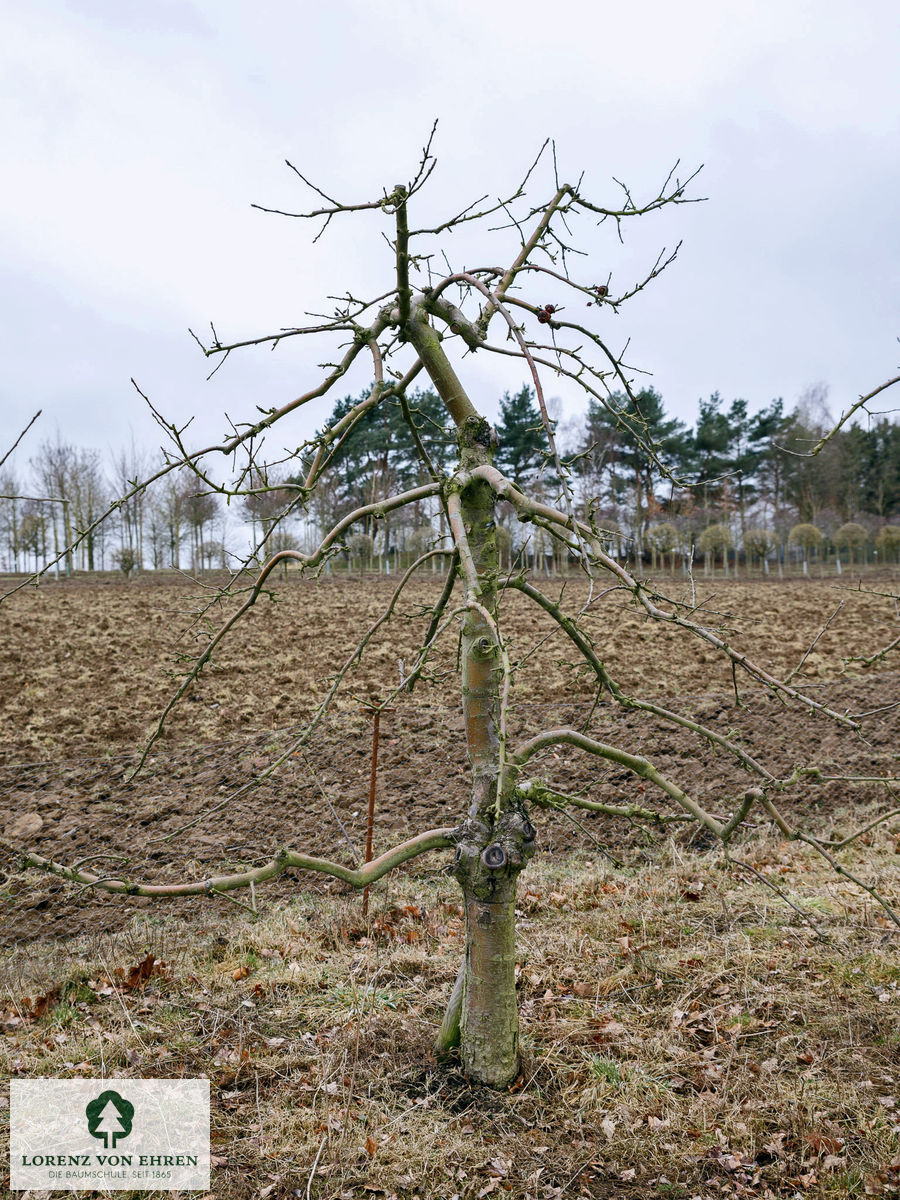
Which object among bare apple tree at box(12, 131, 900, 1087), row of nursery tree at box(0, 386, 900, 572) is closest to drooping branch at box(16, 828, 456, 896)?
bare apple tree at box(12, 131, 900, 1087)

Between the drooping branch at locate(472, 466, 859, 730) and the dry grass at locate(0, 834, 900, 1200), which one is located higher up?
the drooping branch at locate(472, 466, 859, 730)

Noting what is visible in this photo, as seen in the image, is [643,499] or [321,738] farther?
[643,499]

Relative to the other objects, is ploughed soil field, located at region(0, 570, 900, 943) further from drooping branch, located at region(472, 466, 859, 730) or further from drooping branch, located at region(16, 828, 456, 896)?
drooping branch, located at region(472, 466, 859, 730)

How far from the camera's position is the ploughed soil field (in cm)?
654

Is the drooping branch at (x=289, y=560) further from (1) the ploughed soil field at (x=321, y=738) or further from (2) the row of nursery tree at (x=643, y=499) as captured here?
(2) the row of nursery tree at (x=643, y=499)

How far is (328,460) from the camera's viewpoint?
9.16ft

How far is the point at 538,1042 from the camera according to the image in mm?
3561

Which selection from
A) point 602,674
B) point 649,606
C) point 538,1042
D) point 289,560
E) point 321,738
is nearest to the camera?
point 649,606

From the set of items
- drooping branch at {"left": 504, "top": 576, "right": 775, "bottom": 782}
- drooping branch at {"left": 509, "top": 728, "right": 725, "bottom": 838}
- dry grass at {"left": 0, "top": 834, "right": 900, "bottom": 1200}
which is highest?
drooping branch at {"left": 504, "top": 576, "right": 775, "bottom": 782}

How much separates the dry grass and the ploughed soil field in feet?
2.40

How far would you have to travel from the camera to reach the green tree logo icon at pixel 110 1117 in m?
3.00

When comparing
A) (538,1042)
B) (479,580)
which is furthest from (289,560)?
(538,1042)

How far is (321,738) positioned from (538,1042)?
646 centimetres

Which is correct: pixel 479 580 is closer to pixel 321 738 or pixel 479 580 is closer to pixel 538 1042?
pixel 538 1042
